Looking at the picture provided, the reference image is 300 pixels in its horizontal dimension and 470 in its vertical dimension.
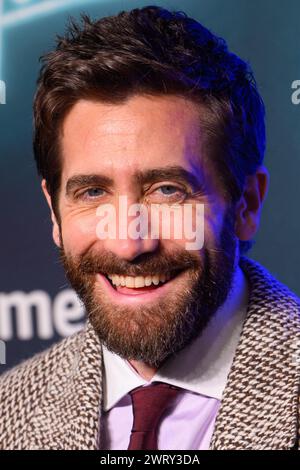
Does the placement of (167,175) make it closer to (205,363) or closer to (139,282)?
(139,282)

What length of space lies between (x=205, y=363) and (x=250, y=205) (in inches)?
10.1

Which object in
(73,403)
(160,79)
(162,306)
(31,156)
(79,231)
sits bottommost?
(73,403)

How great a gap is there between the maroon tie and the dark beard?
0.13 feet

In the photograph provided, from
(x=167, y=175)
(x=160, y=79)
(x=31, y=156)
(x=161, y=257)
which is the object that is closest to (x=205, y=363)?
(x=161, y=257)

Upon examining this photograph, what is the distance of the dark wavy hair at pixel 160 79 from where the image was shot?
103 cm

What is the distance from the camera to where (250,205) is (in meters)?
1.13

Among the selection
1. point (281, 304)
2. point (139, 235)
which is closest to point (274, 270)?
point (281, 304)

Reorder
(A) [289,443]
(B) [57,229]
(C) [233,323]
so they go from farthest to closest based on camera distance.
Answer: (B) [57,229] → (C) [233,323] → (A) [289,443]

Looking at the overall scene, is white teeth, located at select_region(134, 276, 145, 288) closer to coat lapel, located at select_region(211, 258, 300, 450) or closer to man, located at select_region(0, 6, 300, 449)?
man, located at select_region(0, 6, 300, 449)

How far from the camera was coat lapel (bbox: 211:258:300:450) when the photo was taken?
3.21 ft

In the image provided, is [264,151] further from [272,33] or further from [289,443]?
[289,443]

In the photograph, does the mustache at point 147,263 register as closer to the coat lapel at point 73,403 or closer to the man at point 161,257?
the man at point 161,257

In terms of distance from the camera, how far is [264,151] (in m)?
1.18

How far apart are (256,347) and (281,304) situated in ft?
0.26
